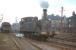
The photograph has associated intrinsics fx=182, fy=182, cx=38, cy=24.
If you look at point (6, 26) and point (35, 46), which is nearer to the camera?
point (35, 46)

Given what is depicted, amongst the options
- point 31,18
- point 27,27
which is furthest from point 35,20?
point 27,27

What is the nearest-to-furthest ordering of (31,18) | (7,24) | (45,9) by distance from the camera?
(31,18) < (45,9) < (7,24)

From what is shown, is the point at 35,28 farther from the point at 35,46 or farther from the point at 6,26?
the point at 6,26

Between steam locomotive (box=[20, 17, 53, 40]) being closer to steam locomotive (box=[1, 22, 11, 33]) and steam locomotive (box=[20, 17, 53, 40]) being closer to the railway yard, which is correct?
the railway yard

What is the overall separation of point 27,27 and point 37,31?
4.59 m

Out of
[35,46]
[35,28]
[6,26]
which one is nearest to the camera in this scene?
[35,46]

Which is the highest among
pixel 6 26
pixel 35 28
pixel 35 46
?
pixel 6 26

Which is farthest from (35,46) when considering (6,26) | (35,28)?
(6,26)

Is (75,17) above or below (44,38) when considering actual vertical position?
above

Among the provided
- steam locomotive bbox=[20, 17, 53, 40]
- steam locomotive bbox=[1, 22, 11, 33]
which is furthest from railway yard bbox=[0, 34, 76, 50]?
steam locomotive bbox=[1, 22, 11, 33]

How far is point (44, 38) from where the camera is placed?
38.6 m

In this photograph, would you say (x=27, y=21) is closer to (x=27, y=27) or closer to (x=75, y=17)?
(x=27, y=27)

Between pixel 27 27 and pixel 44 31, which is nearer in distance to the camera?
pixel 44 31

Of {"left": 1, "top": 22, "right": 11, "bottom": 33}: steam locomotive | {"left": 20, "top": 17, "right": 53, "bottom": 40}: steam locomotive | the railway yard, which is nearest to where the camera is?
the railway yard
